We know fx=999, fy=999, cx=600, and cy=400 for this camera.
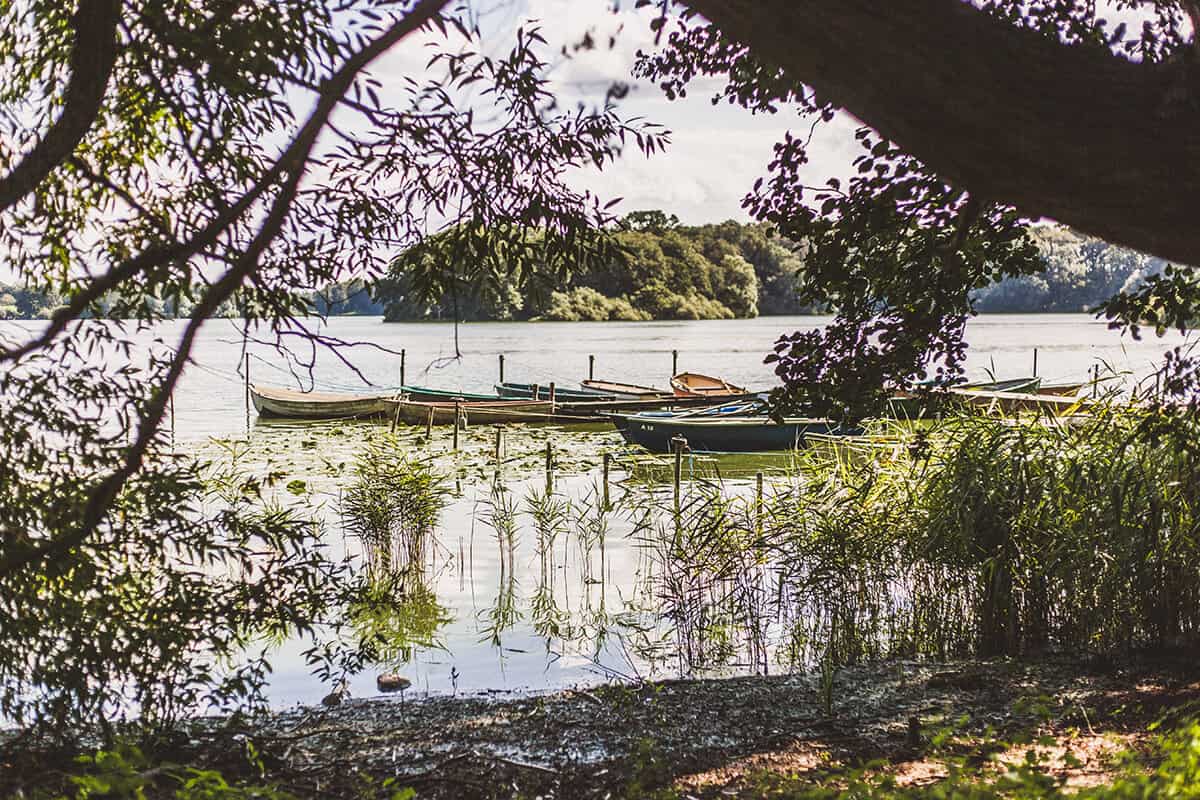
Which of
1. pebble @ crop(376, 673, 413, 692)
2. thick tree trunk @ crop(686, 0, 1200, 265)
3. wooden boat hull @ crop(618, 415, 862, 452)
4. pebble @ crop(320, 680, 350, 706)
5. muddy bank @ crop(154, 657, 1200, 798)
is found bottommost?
pebble @ crop(376, 673, 413, 692)

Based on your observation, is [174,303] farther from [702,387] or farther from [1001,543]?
[702,387]

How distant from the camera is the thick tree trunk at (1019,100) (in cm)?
227

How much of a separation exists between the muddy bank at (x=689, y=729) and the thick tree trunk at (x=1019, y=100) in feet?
7.45

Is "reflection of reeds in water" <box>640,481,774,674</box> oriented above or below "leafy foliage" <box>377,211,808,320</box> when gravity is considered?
below

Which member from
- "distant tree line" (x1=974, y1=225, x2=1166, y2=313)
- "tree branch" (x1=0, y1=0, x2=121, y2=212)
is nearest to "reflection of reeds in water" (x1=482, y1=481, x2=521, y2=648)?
"tree branch" (x1=0, y1=0, x2=121, y2=212)

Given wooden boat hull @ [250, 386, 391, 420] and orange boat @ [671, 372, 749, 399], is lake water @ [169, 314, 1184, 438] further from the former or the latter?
orange boat @ [671, 372, 749, 399]

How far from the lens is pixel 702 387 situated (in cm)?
2652

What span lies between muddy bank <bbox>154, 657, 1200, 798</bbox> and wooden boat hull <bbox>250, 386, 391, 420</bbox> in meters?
Result: 18.3

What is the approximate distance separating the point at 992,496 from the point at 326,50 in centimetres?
491

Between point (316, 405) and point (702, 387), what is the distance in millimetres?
9961

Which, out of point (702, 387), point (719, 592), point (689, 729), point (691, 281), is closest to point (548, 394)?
point (702, 387)

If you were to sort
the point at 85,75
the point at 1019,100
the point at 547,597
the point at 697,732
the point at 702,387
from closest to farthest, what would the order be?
the point at 1019,100 → the point at 85,75 → the point at 697,732 → the point at 547,597 → the point at 702,387

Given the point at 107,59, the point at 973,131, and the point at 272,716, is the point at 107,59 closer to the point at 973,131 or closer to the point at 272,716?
the point at 973,131

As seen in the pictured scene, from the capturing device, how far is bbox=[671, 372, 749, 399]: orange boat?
2483 centimetres
